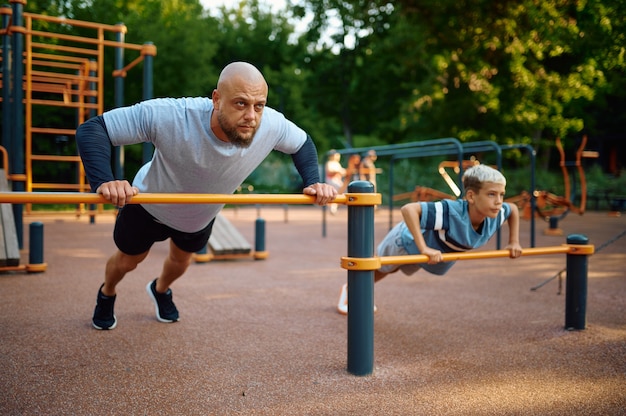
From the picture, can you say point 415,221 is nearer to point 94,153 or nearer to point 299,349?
point 299,349

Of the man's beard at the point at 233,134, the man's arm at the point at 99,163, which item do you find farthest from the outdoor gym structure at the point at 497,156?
the man's arm at the point at 99,163

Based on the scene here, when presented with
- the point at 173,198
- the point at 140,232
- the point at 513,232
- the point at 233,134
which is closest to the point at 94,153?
the point at 173,198

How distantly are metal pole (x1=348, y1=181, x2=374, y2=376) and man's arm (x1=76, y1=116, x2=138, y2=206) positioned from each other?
0.96m

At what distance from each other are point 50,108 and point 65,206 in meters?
5.23

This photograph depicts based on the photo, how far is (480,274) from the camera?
569cm

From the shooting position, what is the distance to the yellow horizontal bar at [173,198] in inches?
78.7

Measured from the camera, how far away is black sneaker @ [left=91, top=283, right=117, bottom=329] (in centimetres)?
322

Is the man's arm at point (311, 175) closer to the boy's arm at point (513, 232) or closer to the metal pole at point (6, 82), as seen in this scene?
the boy's arm at point (513, 232)

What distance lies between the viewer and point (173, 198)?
2.17 metres

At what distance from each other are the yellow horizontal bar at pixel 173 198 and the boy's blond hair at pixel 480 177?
812mm

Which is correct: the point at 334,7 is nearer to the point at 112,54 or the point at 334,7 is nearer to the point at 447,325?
the point at 112,54

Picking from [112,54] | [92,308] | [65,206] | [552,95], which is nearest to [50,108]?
[112,54]

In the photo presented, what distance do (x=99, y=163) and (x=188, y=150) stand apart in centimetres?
43

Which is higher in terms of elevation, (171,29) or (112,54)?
A: (171,29)
